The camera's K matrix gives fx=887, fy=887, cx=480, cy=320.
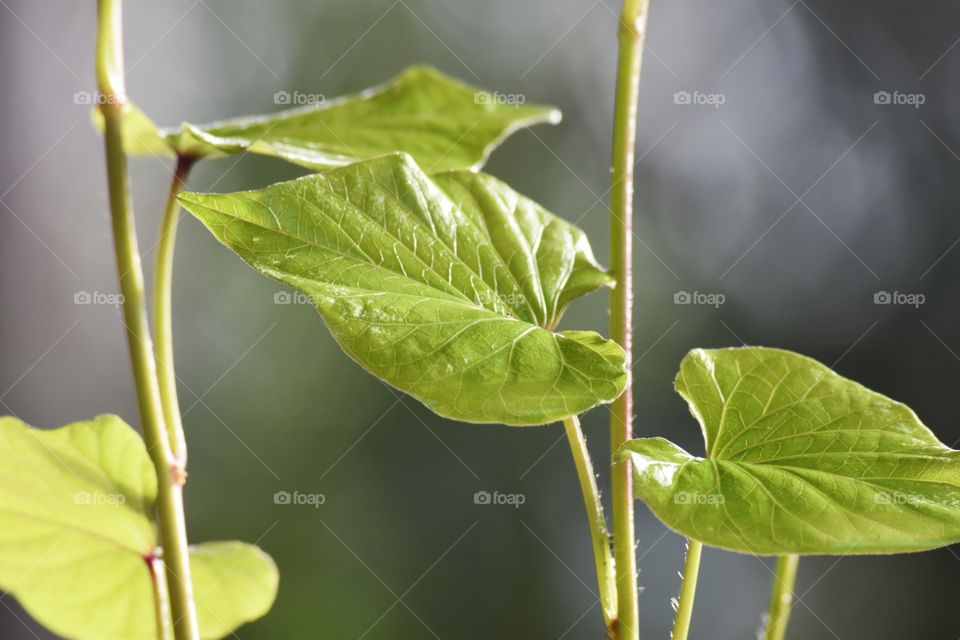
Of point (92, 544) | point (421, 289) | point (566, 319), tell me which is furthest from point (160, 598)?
point (566, 319)

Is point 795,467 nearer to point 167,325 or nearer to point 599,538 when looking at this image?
point 599,538

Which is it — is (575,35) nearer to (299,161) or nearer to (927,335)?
(927,335)

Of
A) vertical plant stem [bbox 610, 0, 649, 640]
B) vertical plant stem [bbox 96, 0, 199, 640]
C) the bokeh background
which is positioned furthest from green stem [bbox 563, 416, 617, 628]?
the bokeh background

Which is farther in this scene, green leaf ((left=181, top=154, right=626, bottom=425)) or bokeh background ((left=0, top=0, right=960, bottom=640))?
bokeh background ((left=0, top=0, right=960, bottom=640))

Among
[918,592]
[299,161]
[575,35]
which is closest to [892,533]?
[299,161]

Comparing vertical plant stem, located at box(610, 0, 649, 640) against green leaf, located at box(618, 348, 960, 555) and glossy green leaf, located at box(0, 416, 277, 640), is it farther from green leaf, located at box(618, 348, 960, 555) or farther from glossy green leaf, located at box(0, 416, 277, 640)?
glossy green leaf, located at box(0, 416, 277, 640)

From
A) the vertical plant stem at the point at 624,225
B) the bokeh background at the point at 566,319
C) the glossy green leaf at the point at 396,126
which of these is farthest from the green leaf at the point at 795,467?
the bokeh background at the point at 566,319
